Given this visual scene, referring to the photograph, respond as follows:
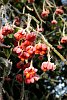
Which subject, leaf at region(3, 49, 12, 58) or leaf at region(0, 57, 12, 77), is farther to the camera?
leaf at region(3, 49, 12, 58)

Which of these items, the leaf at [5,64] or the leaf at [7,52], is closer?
the leaf at [5,64]

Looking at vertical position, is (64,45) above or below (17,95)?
above

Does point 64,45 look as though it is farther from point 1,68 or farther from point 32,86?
point 1,68

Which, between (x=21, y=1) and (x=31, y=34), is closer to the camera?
(x=31, y=34)

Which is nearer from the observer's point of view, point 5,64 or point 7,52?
point 5,64

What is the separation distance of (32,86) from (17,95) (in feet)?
0.81

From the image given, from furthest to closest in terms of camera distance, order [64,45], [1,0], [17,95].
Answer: [17,95]
[64,45]
[1,0]

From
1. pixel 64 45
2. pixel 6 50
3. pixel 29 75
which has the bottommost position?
pixel 29 75

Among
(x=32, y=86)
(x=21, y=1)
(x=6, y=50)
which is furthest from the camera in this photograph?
(x=32, y=86)

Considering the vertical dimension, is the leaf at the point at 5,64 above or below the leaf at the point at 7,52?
below

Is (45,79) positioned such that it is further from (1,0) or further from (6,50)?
(6,50)

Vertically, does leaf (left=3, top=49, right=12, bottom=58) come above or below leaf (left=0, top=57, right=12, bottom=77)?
above

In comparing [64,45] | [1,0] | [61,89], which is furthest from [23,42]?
[61,89]

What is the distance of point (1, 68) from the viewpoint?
1.52m
